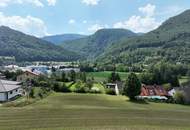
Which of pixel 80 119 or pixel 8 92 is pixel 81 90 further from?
pixel 80 119

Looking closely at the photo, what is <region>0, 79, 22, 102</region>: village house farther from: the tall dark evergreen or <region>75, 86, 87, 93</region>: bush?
the tall dark evergreen

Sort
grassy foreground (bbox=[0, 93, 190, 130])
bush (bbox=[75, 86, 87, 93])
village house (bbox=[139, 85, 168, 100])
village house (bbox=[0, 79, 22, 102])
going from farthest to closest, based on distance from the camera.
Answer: village house (bbox=[139, 85, 168, 100]) → bush (bbox=[75, 86, 87, 93]) → village house (bbox=[0, 79, 22, 102]) → grassy foreground (bbox=[0, 93, 190, 130])

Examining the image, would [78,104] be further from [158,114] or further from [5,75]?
[5,75]

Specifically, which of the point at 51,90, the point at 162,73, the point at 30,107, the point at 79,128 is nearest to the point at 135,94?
the point at 51,90

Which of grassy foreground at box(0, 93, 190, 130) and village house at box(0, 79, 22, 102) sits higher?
village house at box(0, 79, 22, 102)

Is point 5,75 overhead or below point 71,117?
overhead

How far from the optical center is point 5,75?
310ft

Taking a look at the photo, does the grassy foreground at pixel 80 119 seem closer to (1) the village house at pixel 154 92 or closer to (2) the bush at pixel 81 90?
(2) the bush at pixel 81 90

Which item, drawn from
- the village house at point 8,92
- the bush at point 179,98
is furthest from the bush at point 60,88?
the bush at point 179,98

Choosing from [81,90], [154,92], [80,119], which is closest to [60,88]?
[81,90]

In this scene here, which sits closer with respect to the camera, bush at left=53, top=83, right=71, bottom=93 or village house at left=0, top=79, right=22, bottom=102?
village house at left=0, top=79, right=22, bottom=102

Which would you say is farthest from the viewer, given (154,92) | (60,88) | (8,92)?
(154,92)

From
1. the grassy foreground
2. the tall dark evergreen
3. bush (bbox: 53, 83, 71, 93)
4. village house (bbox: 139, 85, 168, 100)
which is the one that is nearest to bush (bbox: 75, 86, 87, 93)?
bush (bbox: 53, 83, 71, 93)

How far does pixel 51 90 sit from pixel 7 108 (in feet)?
77.9
